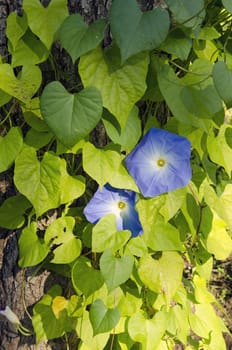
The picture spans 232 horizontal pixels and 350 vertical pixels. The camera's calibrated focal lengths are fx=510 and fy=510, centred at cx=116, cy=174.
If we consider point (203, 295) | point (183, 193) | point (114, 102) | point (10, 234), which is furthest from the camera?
point (203, 295)

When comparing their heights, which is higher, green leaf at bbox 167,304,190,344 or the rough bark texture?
the rough bark texture

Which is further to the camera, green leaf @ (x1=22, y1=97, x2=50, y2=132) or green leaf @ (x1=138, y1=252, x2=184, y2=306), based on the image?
green leaf @ (x1=138, y1=252, x2=184, y2=306)

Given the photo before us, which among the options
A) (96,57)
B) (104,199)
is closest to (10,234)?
(104,199)

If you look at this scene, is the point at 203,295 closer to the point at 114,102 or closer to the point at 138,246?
the point at 138,246

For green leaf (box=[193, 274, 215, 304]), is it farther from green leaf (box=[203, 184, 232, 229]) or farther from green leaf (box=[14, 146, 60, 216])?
green leaf (box=[14, 146, 60, 216])

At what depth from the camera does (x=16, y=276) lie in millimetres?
1223

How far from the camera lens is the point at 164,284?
112 centimetres

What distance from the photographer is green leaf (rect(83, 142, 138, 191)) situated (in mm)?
999

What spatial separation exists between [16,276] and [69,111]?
0.51 meters

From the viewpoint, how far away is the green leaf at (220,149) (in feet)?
3.48

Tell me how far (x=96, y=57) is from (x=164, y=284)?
20.2 inches

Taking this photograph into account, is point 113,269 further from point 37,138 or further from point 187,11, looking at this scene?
point 187,11

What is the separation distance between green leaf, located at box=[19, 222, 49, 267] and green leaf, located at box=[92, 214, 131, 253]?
136mm

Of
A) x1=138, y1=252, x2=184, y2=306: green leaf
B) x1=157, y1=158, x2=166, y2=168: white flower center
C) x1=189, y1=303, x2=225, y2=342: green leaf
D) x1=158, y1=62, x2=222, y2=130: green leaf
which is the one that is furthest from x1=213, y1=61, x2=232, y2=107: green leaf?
x1=189, y1=303, x2=225, y2=342: green leaf
